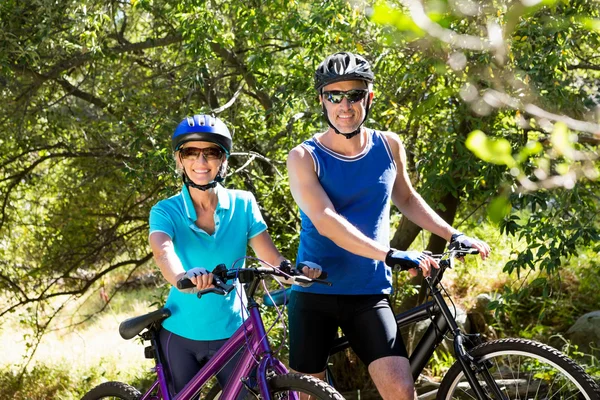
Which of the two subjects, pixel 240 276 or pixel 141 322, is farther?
pixel 141 322

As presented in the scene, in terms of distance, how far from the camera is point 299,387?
297 cm

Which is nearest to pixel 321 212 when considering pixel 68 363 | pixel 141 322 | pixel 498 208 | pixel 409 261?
pixel 409 261

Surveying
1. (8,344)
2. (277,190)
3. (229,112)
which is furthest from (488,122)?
(8,344)

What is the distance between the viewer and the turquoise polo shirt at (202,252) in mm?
3391

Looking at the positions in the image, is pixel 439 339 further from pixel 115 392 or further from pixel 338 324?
pixel 115 392

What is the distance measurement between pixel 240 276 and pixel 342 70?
0.87 m

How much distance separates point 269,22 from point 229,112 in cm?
94

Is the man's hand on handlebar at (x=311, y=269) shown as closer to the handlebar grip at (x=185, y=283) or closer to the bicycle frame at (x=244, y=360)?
the bicycle frame at (x=244, y=360)

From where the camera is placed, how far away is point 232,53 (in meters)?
7.26

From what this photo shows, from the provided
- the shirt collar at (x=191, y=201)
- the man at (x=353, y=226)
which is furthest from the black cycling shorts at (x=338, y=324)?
the shirt collar at (x=191, y=201)

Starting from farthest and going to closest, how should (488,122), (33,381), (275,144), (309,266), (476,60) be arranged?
(33,381), (275,144), (488,122), (476,60), (309,266)

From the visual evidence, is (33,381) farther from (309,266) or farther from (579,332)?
(309,266)

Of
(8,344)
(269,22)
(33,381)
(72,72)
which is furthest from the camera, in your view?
(8,344)

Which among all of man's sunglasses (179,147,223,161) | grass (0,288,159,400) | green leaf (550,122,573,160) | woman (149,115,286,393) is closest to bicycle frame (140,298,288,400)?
woman (149,115,286,393)
